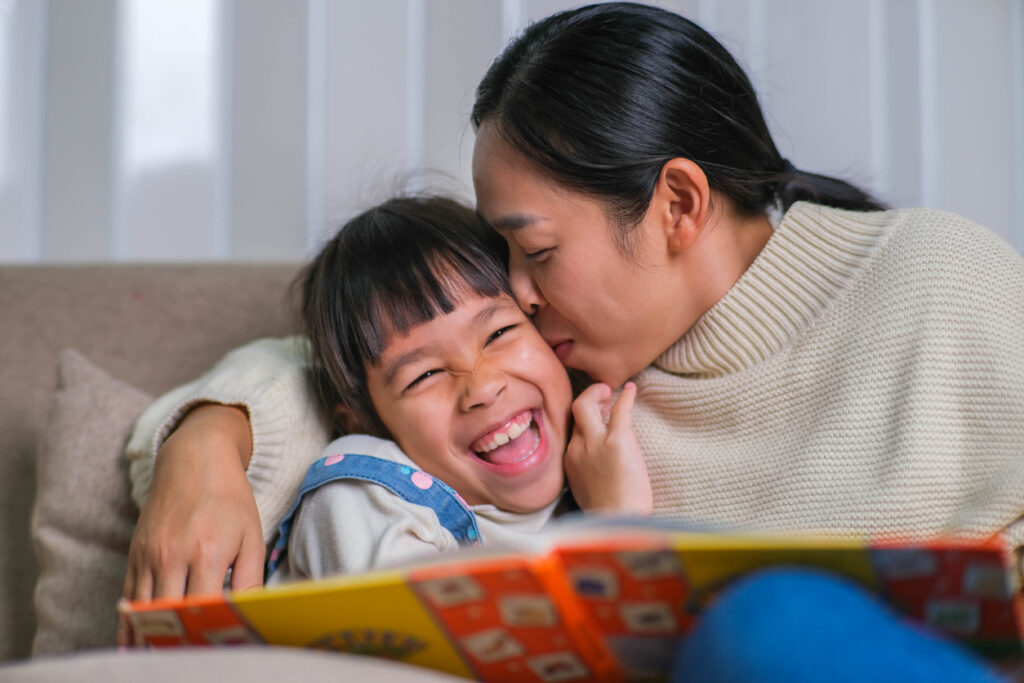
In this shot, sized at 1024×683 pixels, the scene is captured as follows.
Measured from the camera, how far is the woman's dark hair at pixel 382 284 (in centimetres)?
112

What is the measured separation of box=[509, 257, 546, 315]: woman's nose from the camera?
1.13 meters

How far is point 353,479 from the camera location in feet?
→ 3.34

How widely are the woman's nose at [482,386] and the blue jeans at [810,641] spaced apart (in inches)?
23.5

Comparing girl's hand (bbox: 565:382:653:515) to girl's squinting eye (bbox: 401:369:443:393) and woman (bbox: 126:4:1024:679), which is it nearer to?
woman (bbox: 126:4:1024:679)

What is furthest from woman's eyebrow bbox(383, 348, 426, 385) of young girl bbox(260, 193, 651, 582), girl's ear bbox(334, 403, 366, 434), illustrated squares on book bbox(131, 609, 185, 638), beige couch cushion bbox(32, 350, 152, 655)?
illustrated squares on book bbox(131, 609, 185, 638)

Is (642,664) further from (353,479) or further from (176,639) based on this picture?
(353,479)

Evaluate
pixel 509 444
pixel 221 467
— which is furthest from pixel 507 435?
pixel 221 467

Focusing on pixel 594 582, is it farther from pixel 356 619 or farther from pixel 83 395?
pixel 83 395

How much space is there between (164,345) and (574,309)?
690 millimetres

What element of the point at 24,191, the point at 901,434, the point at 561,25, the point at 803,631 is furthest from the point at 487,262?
the point at 24,191

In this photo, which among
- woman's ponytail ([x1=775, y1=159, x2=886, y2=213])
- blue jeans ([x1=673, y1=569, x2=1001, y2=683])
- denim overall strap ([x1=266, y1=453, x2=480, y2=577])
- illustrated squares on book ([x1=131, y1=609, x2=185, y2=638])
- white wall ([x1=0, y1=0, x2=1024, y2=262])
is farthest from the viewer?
white wall ([x1=0, y1=0, x2=1024, y2=262])

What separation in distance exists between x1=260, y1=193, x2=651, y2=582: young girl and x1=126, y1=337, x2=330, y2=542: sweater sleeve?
1.7 inches

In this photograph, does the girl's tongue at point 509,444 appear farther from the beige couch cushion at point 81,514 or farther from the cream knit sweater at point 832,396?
the beige couch cushion at point 81,514

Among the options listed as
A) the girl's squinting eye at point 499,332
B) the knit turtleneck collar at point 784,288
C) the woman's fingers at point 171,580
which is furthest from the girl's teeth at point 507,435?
the woman's fingers at point 171,580
